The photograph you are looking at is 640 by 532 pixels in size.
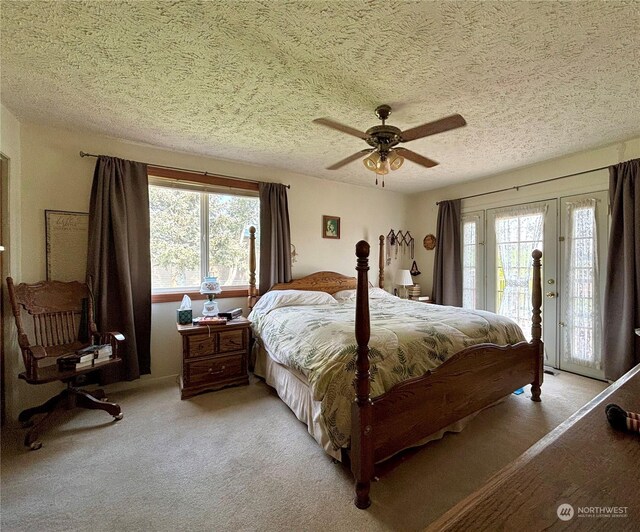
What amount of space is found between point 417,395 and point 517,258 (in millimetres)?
3052

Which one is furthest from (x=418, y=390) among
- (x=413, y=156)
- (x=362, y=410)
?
(x=413, y=156)

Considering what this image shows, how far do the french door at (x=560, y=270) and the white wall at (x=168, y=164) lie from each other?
1.83 metres

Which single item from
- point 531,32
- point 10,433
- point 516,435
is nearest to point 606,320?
point 516,435

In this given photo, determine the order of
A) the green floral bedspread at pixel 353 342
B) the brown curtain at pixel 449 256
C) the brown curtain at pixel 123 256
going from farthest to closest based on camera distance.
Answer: the brown curtain at pixel 449 256 < the brown curtain at pixel 123 256 < the green floral bedspread at pixel 353 342

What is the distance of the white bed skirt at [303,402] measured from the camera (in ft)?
6.28

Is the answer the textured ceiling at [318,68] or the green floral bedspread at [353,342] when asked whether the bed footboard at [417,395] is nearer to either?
the green floral bedspread at [353,342]

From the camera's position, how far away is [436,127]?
1.91 m

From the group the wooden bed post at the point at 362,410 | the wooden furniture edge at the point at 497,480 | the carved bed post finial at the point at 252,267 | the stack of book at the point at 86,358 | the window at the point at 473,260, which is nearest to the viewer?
the wooden furniture edge at the point at 497,480

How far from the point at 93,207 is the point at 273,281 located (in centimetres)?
198

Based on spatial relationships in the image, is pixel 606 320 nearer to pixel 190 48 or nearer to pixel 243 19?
pixel 243 19

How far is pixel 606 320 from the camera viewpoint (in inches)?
119

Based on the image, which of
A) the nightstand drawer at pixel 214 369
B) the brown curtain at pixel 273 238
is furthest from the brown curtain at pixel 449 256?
the nightstand drawer at pixel 214 369

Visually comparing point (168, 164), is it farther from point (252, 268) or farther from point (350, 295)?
point (350, 295)

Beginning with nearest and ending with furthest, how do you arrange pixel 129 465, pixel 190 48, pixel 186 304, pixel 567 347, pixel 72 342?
1. pixel 190 48
2. pixel 129 465
3. pixel 72 342
4. pixel 186 304
5. pixel 567 347
